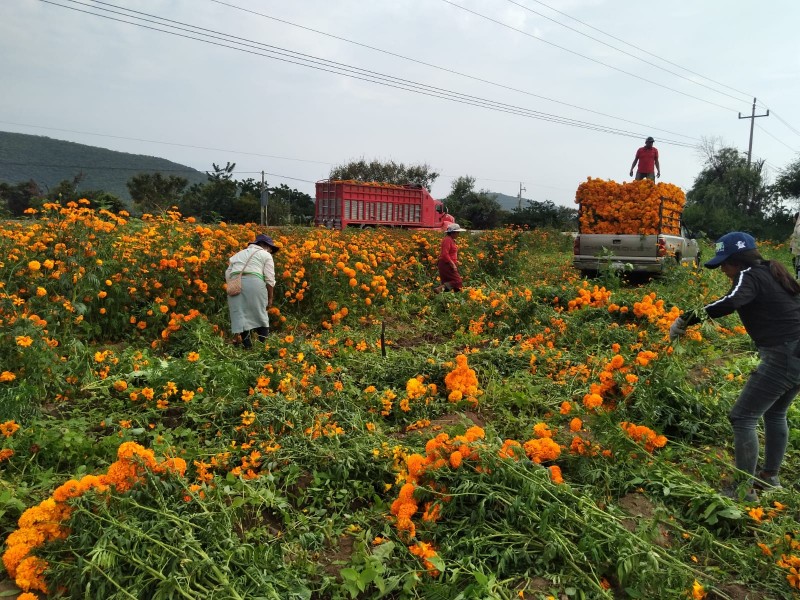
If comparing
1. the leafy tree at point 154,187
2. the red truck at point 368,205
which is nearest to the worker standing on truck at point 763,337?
the red truck at point 368,205

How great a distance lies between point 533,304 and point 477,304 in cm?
83

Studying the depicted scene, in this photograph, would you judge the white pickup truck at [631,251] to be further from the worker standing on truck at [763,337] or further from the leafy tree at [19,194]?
the leafy tree at [19,194]

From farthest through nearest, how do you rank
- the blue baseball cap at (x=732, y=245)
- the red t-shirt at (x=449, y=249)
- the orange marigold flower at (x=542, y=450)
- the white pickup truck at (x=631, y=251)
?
1. the white pickup truck at (x=631, y=251)
2. the red t-shirt at (x=449, y=249)
3. the blue baseball cap at (x=732, y=245)
4. the orange marigold flower at (x=542, y=450)

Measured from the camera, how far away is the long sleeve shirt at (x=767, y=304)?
10.6 ft

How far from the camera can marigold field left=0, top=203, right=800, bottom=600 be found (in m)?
2.36

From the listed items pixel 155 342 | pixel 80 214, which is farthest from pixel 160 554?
pixel 80 214

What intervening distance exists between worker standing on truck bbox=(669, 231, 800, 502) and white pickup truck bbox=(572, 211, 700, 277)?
289 inches

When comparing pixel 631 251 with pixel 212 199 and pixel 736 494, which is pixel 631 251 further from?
pixel 212 199

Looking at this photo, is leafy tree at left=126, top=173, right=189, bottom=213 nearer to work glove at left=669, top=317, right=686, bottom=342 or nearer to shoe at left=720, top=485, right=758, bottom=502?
work glove at left=669, top=317, right=686, bottom=342

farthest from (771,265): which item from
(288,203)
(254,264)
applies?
(288,203)

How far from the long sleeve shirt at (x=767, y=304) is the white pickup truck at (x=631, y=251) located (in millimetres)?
7429

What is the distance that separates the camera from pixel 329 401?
4.32m

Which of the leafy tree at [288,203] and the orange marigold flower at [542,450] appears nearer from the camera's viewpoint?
the orange marigold flower at [542,450]

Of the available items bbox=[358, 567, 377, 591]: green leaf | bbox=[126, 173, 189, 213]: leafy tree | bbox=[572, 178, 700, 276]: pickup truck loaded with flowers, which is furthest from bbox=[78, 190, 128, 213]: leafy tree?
bbox=[126, 173, 189, 213]: leafy tree
